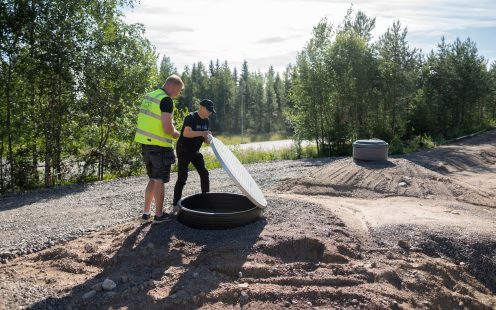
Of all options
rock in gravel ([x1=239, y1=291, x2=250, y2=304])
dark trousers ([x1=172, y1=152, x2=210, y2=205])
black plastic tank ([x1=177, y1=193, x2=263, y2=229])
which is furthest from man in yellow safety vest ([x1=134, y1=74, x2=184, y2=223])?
rock in gravel ([x1=239, y1=291, x2=250, y2=304])

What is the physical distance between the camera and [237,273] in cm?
432

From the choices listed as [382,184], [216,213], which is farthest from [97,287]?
[382,184]

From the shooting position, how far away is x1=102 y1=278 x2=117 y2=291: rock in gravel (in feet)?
13.2

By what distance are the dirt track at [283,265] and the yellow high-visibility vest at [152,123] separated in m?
1.13

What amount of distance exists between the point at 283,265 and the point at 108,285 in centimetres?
176

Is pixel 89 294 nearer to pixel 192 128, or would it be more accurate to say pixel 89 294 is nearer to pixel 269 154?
pixel 192 128

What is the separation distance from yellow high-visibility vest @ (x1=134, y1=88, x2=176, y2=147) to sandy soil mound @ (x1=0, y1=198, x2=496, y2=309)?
1129 mm

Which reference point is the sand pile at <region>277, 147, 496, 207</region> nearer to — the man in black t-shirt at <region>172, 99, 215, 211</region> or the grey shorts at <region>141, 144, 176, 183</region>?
the man in black t-shirt at <region>172, 99, 215, 211</region>

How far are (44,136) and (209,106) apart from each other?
6330 millimetres

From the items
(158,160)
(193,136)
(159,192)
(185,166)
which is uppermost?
(193,136)

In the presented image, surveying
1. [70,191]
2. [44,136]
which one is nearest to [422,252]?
[70,191]

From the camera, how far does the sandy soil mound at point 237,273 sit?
3854 mm

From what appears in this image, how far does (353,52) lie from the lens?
56.5 feet

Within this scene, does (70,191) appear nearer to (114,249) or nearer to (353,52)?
(114,249)
